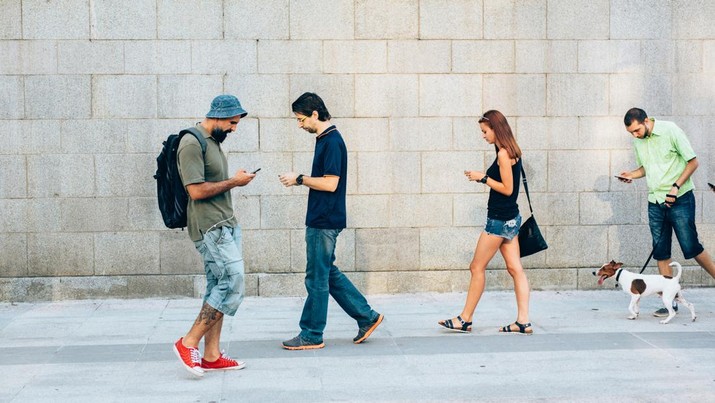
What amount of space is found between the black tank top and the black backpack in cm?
234

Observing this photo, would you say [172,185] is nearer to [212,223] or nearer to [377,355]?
[212,223]

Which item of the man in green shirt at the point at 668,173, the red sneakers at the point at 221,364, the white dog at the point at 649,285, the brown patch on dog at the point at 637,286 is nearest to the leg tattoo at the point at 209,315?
the red sneakers at the point at 221,364

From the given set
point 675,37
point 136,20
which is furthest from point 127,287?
point 675,37

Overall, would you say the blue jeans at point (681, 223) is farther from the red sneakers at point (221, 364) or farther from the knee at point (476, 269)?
the red sneakers at point (221, 364)

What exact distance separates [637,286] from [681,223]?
0.70 m

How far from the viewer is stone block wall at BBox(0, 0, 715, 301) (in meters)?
8.68

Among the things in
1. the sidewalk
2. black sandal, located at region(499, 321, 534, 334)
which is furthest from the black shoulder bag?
the sidewalk

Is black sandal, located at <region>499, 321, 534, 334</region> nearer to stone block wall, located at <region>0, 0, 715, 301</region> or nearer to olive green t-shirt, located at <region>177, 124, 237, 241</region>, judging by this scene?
stone block wall, located at <region>0, 0, 715, 301</region>

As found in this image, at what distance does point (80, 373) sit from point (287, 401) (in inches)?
61.4

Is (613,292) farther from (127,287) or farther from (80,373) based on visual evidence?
(80,373)

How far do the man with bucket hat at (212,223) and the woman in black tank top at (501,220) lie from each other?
6.26 feet

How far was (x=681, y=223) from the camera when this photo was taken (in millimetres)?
7820

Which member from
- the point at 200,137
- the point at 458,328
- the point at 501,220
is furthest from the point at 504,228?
the point at 200,137

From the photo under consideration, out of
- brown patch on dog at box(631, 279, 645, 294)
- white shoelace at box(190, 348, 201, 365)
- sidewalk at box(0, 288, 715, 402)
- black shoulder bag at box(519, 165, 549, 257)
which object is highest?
black shoulder bag at box(519, 165, 549, 257)
